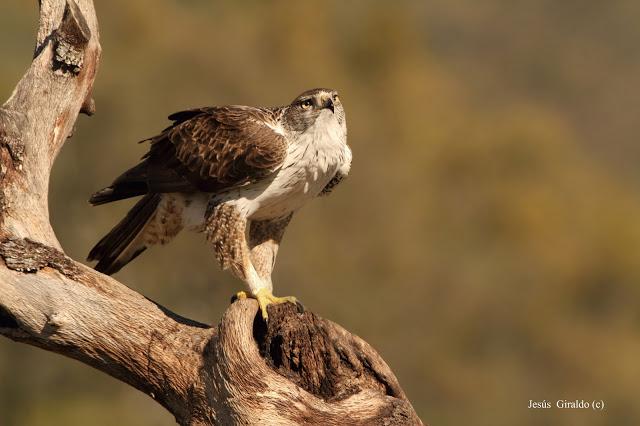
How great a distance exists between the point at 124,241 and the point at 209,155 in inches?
34.4

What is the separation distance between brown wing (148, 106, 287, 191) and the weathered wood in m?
1.04

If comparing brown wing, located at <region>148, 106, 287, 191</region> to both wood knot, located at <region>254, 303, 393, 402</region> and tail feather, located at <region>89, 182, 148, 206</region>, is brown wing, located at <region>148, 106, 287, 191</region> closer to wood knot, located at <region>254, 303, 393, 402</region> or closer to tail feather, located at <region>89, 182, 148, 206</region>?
tail feather, located at <region>89, 182, 148, 206</region>

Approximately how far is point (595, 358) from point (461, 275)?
15.1 ft

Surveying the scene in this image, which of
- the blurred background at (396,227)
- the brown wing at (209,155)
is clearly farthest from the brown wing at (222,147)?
→ the blurred background at (396,227)

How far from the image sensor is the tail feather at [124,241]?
6.89 meters

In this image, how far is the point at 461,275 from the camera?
25.8 meters

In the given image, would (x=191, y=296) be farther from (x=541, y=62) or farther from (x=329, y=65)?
→ (x=541, y=62)

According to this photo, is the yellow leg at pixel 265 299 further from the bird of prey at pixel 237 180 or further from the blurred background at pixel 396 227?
the blurred background at pixel 396 227

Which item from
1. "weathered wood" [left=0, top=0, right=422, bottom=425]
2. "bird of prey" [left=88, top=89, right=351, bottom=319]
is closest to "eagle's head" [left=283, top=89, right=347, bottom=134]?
"bird of prey" [left=88, top=89, right=351, bottom=319]

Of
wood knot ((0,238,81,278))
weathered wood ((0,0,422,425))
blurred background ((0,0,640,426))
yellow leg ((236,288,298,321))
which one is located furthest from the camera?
blurred background ((0,0,640,426))

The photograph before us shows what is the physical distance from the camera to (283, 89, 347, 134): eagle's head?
6.45 meters

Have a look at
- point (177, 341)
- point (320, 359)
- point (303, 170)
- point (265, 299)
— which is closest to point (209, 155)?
point (303, 170)

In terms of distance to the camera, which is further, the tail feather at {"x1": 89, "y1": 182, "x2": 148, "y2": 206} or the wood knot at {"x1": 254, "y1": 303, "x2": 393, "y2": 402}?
the tail feather at {"x1": 89, "y1": 182, "x2": 148, "y2": 206}

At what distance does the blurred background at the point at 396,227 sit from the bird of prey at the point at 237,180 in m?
9.44
